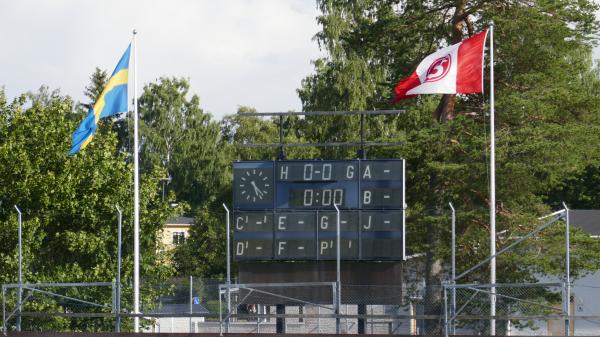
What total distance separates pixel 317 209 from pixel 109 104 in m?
6.98

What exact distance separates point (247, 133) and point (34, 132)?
4530 centimetres

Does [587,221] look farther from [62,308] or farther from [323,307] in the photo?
[323,307]

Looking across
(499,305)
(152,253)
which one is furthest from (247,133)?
(499,305)

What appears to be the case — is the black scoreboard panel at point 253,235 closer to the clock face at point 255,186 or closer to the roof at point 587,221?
the clock face at point 255,186

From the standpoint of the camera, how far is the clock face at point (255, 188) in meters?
25.6

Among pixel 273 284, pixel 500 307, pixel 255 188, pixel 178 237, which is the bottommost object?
pixel 500 307

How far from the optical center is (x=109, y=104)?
97.3 ft

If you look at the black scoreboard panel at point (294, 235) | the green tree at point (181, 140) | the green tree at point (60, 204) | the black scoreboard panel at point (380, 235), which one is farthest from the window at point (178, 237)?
the black scoreboard panel at point (380, 235)

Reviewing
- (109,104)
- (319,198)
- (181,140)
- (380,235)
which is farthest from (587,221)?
(181,140)

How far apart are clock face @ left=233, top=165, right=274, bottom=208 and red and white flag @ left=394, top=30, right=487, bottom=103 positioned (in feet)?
14.6

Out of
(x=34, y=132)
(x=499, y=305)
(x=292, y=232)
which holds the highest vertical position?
(x=34, y=132)

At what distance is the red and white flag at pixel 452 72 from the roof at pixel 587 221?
22468 mm

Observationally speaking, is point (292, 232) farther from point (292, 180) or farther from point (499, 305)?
point (499, 305)

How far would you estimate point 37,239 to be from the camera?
3559 centimetres
